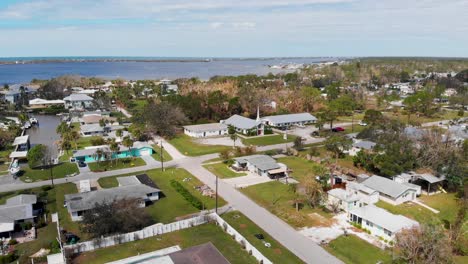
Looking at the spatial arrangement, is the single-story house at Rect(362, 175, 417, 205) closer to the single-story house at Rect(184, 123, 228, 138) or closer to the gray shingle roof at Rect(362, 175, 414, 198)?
the gray shingle roof at Rect(362, 175, 414, 198)

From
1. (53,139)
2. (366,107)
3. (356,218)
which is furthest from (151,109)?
(366,107)

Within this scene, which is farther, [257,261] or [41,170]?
[41,170]

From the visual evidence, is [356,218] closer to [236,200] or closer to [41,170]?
[236,200]

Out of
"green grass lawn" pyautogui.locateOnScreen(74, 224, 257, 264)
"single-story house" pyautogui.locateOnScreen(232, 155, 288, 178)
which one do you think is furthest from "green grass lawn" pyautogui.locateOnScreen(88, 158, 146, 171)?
"green grass lawn" pyautogui.locateOnScreen(74, 224, 257, 264)

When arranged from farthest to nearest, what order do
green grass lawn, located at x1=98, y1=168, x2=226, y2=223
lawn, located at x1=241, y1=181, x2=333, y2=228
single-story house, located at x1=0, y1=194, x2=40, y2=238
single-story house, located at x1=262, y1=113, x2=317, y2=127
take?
single-story house, located at x1=262, y1=113, x2=317, y2=127
green grass lawn, located at x1=98, y1=168, x2=226, y2=223
lawn, located at x1=241, y1=181, x2=333, y2=228
single-story house, located at x1=0, y1=194, x2=40, y2=238

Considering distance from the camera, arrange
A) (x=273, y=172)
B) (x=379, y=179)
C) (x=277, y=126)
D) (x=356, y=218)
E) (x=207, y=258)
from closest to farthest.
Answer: (x=207, y=258) → (x=356, y=218) → (x=379, y=179) → (x=273, y=172) → (x=277, y=126)

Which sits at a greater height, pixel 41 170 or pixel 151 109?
pixel 151 109

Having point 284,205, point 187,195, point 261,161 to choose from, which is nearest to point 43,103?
point 261,161

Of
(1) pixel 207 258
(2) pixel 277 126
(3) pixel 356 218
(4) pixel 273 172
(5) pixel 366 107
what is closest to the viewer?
(1) pixel 207 258
